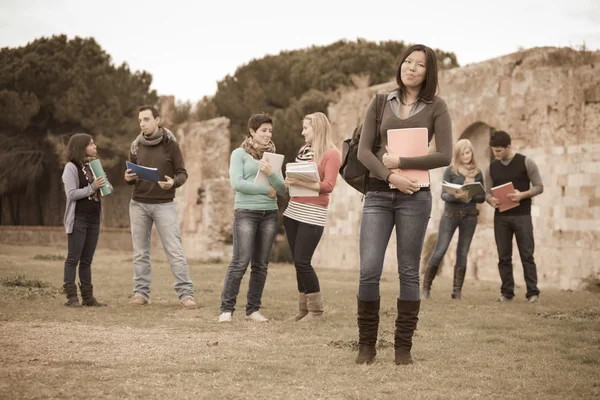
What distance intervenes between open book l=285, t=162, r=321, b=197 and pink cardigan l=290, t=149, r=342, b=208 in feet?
0.15

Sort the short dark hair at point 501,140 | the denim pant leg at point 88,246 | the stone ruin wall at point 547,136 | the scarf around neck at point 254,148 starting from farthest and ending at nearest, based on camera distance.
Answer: the stone ruin wall at point 547,136
the short dark hair at point 501,140
the denim pant leg at point 88,246
the scarf around neck at point 254,148

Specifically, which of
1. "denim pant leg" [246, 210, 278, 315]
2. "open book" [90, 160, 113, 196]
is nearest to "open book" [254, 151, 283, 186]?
"denim pant leg" [246, 210, 278, 315]

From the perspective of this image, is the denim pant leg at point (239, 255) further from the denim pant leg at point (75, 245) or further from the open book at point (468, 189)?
the open book at point (468, 189)

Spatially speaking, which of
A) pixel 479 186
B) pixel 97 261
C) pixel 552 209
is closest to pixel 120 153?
pixel 97 261

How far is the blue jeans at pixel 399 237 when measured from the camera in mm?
4785

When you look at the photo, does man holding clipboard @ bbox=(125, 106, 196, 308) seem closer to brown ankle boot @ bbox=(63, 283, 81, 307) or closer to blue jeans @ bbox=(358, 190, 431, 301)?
brown ankle boot @ bbox=(63, 283, 81, 307)

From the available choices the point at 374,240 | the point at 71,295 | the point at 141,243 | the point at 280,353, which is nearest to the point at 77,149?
the point at 141,243

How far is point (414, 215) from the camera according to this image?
4.78 m

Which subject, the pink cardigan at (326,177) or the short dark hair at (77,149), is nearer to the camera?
the pink cardigan at (326,177)

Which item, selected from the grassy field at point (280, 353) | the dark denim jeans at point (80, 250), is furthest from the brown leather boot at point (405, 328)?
the dark denim jeans at point (80, 250)

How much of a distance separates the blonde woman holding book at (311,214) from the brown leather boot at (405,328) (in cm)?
196

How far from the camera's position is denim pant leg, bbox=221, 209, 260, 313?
6.74 metres

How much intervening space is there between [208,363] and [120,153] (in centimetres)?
2771

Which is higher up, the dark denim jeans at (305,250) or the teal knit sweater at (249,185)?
the teal knit sweater at (249,185)
